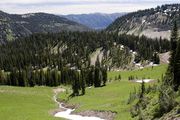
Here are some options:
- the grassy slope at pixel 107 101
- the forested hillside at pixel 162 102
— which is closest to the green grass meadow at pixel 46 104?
the grassy slope at pixel 107 101

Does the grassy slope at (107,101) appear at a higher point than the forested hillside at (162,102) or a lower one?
lower

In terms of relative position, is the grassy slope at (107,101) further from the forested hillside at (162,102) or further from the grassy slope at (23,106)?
the grassy slope at (23,106)

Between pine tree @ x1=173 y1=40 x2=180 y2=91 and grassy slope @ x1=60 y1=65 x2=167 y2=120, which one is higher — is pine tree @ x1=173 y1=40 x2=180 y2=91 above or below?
above

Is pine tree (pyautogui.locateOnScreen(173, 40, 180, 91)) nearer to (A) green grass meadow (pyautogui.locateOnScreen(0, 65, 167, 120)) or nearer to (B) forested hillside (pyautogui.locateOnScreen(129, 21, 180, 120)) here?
(B) forested hillside (pyautogui.locateOnScreen(129, 21, 180, 120))

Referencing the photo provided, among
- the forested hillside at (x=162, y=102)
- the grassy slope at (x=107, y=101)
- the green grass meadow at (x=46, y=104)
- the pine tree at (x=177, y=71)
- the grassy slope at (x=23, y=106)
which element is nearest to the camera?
the forested hillside at (x=162, y=102)

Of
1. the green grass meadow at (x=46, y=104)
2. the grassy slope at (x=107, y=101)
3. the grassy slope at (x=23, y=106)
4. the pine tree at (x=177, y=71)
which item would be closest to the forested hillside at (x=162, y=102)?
the pine tree at (x=177, y=71)

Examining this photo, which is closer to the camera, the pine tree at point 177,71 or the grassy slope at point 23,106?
the pine tree at point 177,71

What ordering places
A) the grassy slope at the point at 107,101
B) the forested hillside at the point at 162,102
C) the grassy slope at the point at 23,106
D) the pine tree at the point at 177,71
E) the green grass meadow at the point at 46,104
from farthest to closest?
the grassy slope at the point at 23,106 → the green grass meadow at the point at 46,104 → the grassy slope at the point at 107,101 → the pine tree at the point at 177,71 → the forested hillside at the point at 162,102

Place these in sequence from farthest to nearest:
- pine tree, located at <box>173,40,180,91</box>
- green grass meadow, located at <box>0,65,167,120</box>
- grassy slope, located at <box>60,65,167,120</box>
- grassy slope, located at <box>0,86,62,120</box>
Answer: grassy slope, located at <box>0,86,62,120</box>
green grass meadow, located at <box>0,65,167,120</box>
grassy slope, located at <box>60,65,167,120</box>
pine tree, located at <box>173,40,180,91</box>

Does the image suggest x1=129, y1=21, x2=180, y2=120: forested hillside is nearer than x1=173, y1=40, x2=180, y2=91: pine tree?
Yes

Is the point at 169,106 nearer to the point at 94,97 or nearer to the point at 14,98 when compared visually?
the point at 94,97

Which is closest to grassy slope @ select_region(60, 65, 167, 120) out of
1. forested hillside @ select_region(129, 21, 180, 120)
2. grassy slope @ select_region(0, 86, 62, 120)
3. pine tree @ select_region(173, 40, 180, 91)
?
forested hillside @ select_region(129, 21, 180, 120)
